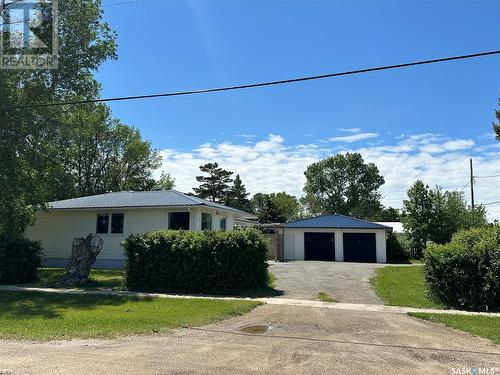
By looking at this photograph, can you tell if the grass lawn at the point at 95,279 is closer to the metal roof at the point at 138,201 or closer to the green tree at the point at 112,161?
the metal roof at the point at 138,201

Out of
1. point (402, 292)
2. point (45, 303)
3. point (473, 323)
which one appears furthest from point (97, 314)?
point (402, 292)

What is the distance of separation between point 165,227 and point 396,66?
15.4 meters

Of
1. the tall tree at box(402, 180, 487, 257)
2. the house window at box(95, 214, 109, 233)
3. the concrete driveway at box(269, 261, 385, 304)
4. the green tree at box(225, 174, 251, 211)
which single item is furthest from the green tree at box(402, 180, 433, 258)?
the green tree at box(225, 174, 251, 211)

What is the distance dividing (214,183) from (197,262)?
57.4 m

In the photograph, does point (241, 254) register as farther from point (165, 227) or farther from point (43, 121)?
point (43, 121)

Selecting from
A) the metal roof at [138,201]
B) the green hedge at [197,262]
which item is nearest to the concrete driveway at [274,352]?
the green hedge at [197,262]

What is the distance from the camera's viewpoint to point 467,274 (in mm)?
11969

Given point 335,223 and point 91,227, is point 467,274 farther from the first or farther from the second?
point 335,223

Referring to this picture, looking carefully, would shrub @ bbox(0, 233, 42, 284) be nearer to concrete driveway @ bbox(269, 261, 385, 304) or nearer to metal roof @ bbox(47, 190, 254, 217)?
metal roof @ bbox(47, 190, 254, 217)

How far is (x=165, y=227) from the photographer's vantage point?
2216cm

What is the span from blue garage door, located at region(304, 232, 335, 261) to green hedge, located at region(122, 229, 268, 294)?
2004 centimetres

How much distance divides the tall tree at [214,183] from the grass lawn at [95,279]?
49516 mm

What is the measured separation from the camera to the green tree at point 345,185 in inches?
3152

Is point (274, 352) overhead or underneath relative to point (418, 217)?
underneath
